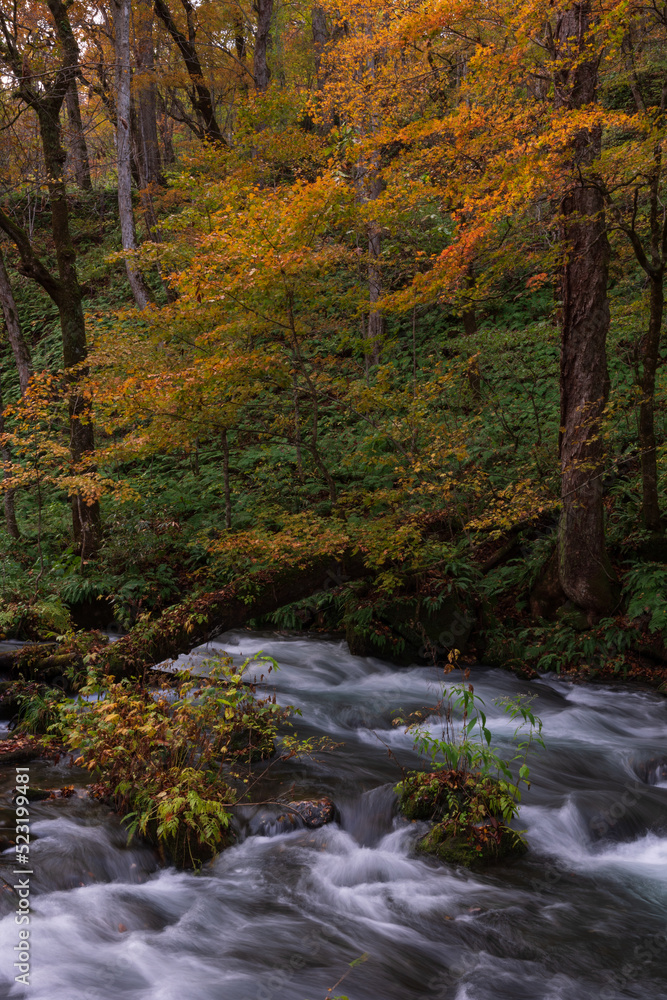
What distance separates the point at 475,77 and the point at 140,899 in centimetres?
950

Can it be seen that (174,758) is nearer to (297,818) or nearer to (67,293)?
(297,818)

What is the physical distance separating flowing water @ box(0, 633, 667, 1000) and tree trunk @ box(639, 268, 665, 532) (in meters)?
3.52

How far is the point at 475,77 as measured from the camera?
27.9 ft

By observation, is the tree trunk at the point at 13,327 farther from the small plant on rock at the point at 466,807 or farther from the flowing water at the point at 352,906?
the small plant on rock at the point at 466,807

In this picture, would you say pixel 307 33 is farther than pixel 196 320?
Yes

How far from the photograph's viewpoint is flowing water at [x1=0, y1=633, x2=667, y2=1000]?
11.9 ft

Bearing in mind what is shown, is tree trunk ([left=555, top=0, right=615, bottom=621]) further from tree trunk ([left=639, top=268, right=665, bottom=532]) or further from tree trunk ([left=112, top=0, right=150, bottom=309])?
tree trunk ([left=112, top=0, right=150, bottom=309])

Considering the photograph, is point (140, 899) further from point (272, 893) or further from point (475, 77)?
point (475, 77)

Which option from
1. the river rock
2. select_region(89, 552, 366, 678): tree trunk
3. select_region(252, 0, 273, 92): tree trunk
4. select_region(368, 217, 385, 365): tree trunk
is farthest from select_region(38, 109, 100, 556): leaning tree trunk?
select_region(252, 0, 273, 92): tree trunk

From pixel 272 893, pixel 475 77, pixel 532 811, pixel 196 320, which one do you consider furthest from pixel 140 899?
pixel 475 77

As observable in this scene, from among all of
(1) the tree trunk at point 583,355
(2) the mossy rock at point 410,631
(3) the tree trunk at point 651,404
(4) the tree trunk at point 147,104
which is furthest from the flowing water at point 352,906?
(4) the tree trunk at point 147,104

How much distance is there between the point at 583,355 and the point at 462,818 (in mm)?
5482

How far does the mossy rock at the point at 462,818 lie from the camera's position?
4.67 m

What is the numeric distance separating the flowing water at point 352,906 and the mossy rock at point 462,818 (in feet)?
0.38
